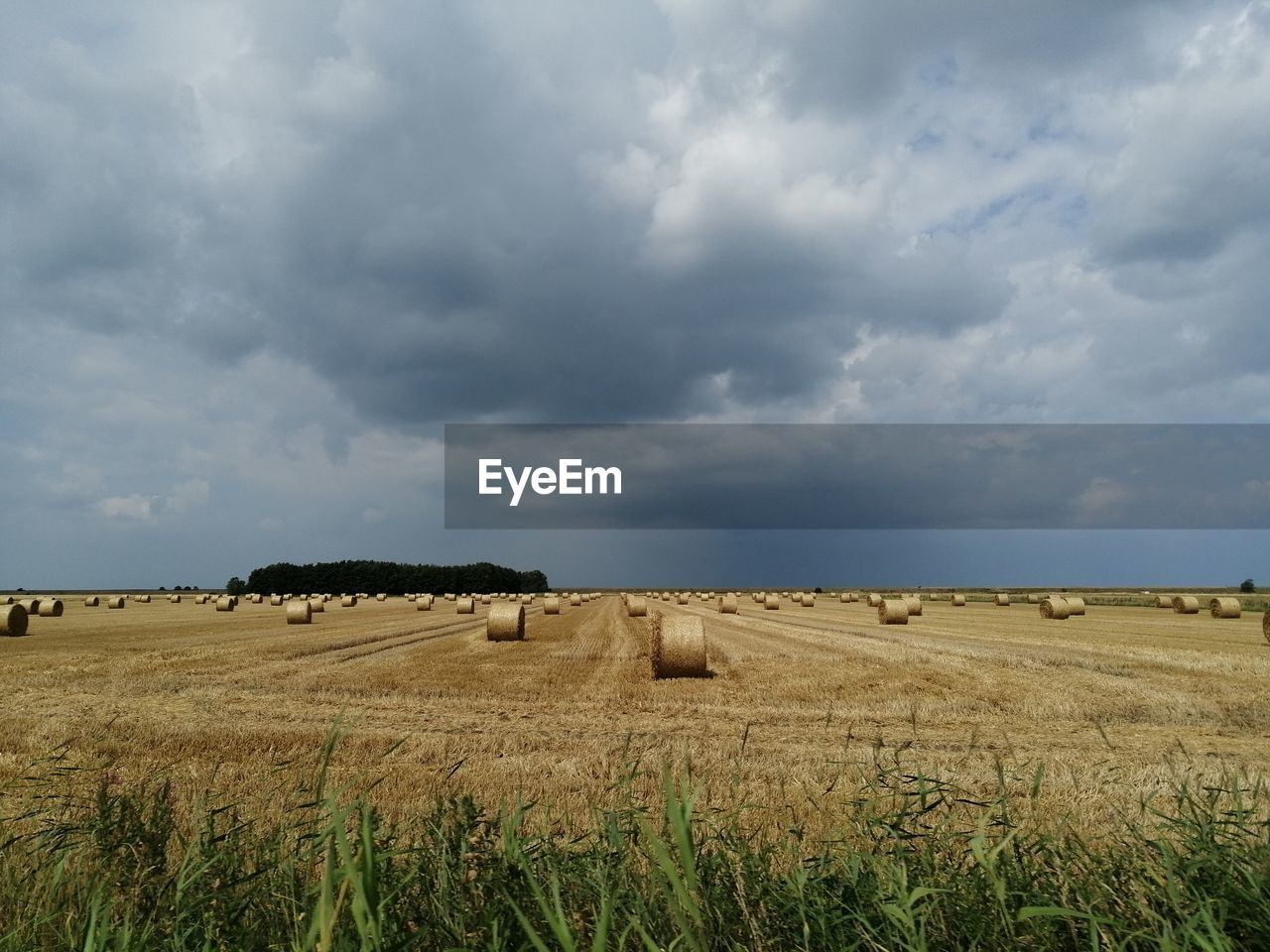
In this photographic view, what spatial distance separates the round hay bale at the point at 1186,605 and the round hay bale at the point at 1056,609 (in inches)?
364

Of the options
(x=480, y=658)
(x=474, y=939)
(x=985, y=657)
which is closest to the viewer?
(x=474, y=939)

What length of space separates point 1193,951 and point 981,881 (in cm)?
69

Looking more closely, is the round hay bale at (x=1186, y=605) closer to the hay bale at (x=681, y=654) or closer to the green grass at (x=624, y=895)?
the hay bale at (x=681, y=654)

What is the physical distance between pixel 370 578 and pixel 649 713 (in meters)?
134

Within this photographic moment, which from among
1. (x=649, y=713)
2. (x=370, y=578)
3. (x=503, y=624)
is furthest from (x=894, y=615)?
(x=370, y=578)

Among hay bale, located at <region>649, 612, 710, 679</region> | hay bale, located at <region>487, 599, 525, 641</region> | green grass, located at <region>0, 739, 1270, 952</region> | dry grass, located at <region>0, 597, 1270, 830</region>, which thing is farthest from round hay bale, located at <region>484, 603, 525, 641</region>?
green grass, located at <region>0, 739, 1270, 952</region>

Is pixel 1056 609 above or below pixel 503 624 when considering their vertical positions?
below

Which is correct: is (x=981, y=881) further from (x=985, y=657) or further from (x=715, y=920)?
(x=985, y=657)

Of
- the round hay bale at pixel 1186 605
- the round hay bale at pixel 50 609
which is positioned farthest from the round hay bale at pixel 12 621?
the round hay bale at pixel 1186 605

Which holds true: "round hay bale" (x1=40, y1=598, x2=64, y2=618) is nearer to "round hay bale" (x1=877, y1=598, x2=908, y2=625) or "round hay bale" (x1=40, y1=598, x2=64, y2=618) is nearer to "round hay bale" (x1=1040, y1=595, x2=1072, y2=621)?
"round hay bale" (x1=877, y1=598, x2=908, y2=625)

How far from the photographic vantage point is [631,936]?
109 inches

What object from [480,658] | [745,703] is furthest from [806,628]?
[745,703]

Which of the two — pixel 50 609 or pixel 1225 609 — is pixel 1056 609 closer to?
pixel 1225 609

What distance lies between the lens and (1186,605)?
44719 millimetres
